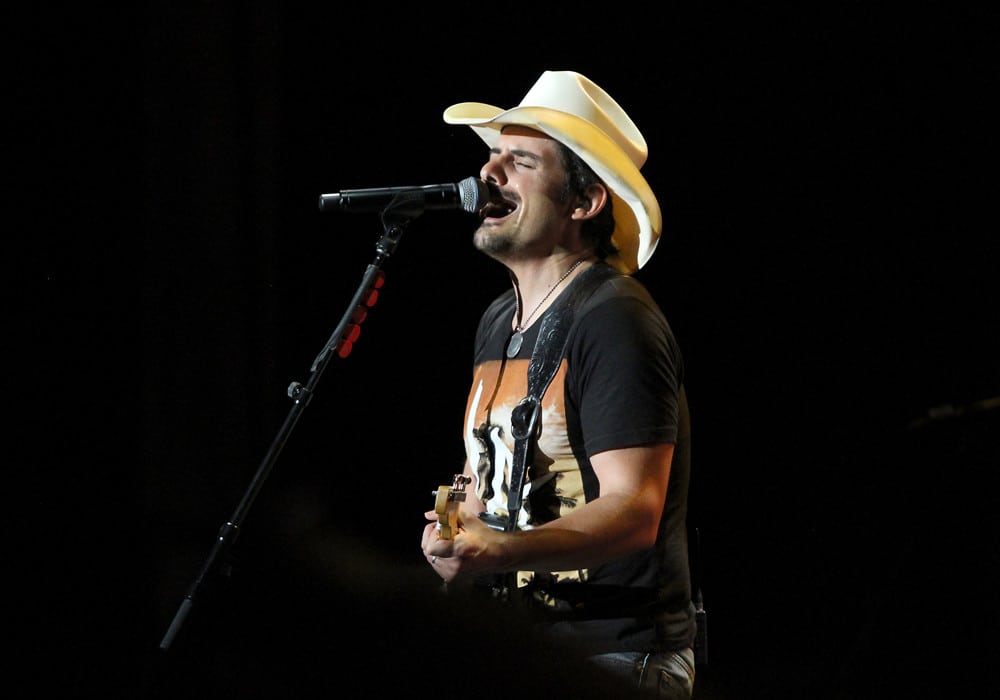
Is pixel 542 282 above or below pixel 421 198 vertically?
below

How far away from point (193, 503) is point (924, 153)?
2457 mm

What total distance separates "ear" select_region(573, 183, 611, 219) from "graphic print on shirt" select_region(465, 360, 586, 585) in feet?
1.17

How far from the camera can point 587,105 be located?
213 cm

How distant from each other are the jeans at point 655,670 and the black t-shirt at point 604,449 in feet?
0.05

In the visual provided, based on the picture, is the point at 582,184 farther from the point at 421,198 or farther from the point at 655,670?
the point at 655,670

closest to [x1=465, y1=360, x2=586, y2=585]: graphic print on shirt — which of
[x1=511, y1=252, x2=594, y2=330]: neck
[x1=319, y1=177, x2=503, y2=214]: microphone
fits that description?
[x1=511, y1=252, x2=594, y2=330]: neck

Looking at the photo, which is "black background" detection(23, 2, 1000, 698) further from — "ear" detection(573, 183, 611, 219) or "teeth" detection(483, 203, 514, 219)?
"teeth" detection(483, 203, 514, 219)

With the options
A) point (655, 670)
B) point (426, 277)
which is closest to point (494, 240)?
point (655, 670)

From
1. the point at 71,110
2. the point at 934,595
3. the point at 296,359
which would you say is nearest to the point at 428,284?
the point at 296,359

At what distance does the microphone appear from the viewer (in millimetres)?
1916

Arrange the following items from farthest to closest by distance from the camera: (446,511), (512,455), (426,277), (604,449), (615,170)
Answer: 1. (426,277)
2. (615,170)
3. (512,455)
4. (604,449)
5. (446,511)

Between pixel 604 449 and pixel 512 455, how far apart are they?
0.79 ft

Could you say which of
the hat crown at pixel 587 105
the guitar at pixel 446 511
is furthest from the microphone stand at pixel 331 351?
the guitar at pixel 446 511

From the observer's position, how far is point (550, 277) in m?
2.10
